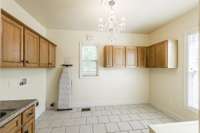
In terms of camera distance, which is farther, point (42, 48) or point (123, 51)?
point (123, 51)

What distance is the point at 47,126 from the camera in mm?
2951

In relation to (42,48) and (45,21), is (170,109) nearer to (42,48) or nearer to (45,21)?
(42,48)

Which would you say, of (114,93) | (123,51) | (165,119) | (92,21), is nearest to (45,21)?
(92,21)

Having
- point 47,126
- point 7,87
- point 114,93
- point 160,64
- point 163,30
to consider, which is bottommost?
point 47,126

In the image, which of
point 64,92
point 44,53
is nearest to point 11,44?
point 44,53

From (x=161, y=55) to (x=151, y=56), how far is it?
58 centimetres

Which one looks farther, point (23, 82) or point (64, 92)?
point (64, 92)

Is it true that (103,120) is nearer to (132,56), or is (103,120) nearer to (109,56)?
(109,56)

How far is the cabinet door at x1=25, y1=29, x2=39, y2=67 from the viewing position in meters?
2.14

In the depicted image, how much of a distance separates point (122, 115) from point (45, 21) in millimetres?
3433

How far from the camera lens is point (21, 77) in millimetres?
2617

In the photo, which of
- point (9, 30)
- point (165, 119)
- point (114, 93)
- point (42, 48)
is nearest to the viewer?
point (9, 30)

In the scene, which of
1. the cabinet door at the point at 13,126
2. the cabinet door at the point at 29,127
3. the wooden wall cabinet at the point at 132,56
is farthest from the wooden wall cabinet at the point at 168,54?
the cabinet door at the point at 13,126

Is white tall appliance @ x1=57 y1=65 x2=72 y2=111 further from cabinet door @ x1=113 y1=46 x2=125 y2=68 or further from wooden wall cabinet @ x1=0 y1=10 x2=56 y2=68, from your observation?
cabinet door @ x1=113 y1=46 x2=125 y2=68
